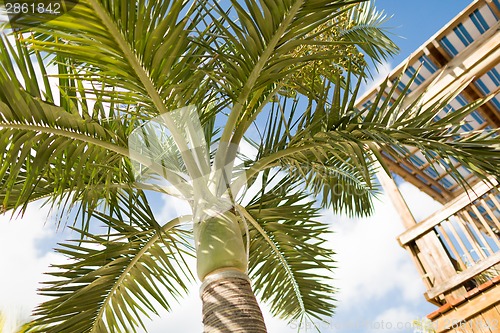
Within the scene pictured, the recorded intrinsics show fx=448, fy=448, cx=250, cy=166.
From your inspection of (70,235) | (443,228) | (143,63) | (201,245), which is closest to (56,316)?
(70,235)

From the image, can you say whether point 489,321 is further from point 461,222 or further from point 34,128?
point 34,128

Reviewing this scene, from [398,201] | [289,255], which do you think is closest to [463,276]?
[398,201]

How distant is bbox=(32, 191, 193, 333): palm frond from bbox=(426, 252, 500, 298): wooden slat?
2664mm

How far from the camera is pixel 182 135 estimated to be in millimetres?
2549

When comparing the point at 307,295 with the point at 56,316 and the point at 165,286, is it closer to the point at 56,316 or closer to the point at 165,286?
the point at 165,286

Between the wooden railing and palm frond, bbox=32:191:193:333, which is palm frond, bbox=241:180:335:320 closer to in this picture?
palm frond, bbox=32:191:193:333

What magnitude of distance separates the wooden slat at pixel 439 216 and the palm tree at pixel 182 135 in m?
1.68

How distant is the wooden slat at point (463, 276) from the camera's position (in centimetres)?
412

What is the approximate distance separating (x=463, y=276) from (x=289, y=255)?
188 cm

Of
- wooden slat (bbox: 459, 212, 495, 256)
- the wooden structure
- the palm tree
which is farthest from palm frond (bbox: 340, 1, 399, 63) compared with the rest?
wooden slat (bbox: 459, 212, 495, 256)

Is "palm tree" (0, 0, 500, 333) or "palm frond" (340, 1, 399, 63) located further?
"palm frond" (340, 1, 399, 63)

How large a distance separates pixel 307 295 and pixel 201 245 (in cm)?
169

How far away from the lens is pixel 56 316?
2811 mm

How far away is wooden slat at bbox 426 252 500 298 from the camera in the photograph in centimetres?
412
